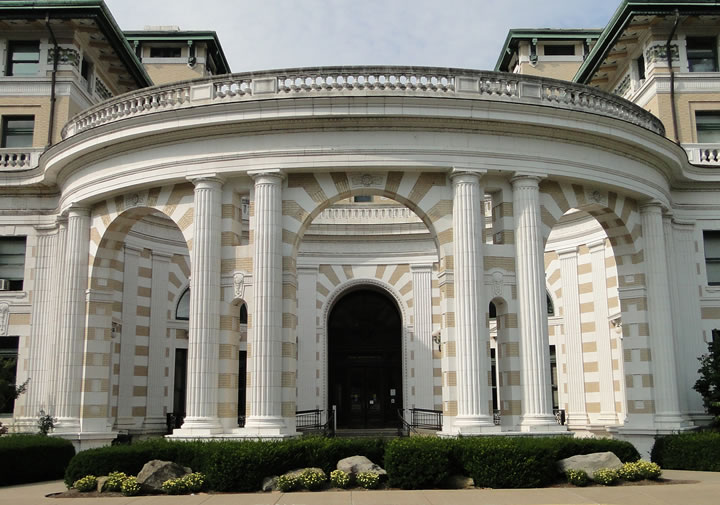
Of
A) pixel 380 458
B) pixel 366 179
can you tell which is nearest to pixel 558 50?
pixel 366 179

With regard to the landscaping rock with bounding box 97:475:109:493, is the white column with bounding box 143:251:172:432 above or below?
above

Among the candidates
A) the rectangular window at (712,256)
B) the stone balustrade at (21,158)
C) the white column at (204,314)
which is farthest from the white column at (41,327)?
the rectangular window at (712,256)

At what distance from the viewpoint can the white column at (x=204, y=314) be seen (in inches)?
897

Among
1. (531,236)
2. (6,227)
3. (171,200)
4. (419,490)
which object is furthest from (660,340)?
(6,227)

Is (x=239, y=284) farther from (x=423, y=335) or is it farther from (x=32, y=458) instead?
(x=423, y=335)

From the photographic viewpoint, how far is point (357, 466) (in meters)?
18.8

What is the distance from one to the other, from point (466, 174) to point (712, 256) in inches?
520

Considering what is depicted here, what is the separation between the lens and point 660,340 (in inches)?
1046

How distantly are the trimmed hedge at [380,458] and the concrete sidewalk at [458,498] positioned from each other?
1.72 ft

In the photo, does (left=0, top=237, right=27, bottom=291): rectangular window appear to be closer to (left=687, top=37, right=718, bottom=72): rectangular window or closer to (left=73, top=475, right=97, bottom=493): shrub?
(left=73, top=475, right=97, bottom=493): shrub

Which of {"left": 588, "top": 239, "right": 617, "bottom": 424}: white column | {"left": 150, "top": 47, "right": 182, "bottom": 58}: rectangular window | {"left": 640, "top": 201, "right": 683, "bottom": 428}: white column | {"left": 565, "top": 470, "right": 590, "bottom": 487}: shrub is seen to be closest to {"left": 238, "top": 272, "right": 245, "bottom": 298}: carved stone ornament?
{"left": 565, "top": 470, "right": 590, "bottom": 487}: shrub

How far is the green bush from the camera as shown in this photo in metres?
18.4

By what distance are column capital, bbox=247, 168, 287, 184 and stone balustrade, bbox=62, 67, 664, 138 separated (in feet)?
7.63

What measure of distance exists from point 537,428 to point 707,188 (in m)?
14.5
